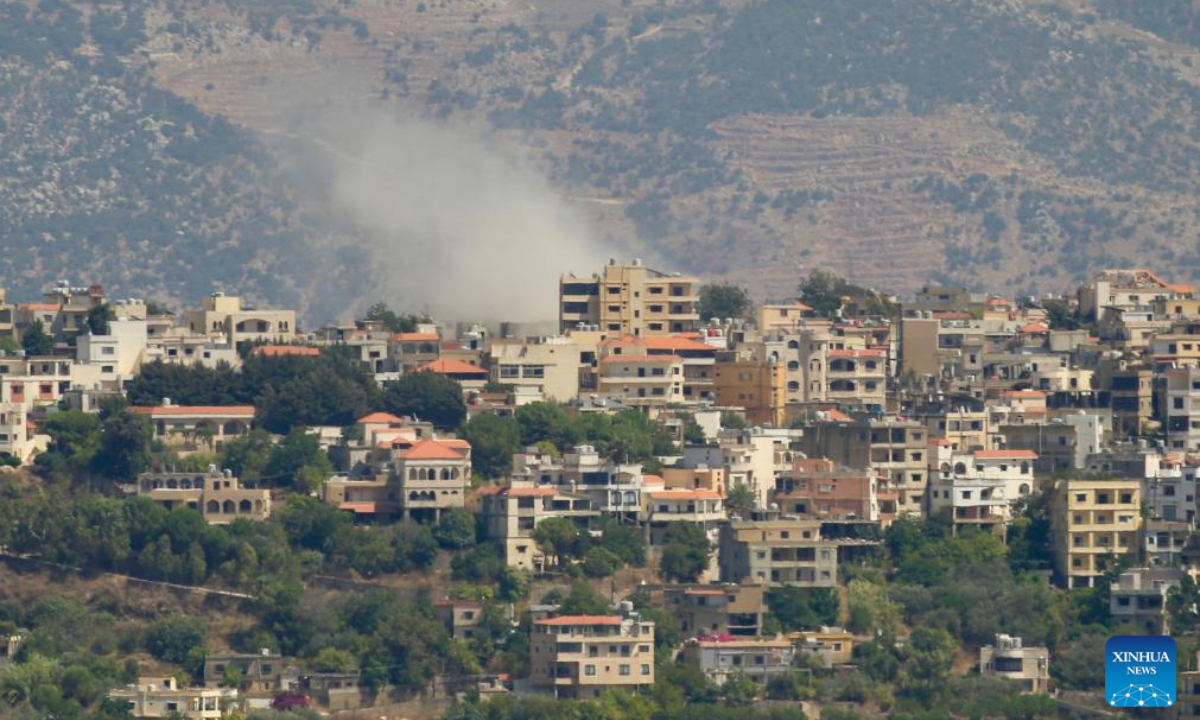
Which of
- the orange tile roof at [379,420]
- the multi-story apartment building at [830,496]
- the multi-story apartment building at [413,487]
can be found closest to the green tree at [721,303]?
the orange tile roof at [379,420]

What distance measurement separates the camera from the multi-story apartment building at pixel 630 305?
467ft

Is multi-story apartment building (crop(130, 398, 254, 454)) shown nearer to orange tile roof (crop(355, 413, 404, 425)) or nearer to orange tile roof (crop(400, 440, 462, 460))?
orange tile roof (crop(355, 413, 404, 425))

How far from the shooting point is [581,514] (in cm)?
11850

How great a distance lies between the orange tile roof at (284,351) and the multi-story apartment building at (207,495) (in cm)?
1021

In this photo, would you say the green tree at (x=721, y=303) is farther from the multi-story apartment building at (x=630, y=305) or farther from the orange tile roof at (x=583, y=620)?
the orange tile roof at (x=583, y=620)

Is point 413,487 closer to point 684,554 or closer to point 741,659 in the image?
point 684,554

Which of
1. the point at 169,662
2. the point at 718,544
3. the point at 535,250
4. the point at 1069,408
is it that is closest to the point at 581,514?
the point at 718,544

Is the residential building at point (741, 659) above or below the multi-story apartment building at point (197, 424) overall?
below

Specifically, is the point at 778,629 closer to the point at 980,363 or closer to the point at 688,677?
the point at 688,677

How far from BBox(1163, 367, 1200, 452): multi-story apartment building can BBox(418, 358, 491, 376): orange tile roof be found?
17.1 m

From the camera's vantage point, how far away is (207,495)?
118 meters

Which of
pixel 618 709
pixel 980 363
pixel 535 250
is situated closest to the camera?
pixel 618 709

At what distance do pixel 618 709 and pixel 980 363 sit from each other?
32199 millimetres

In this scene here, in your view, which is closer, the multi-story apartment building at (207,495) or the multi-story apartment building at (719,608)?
the multi-story apartment building at (719,608)
